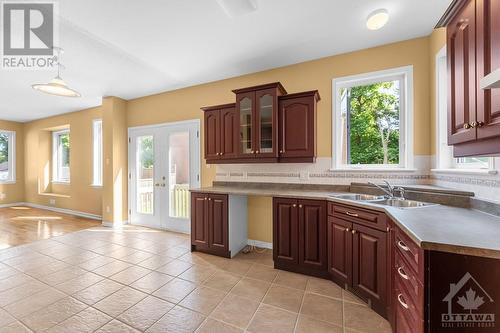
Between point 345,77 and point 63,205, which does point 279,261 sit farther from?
point 63,205

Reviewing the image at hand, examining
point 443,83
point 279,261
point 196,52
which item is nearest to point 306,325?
point 279,261

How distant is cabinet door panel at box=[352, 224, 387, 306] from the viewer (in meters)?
1.77

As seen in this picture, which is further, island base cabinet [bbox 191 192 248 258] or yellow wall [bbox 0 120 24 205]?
yellow wall [bbox 0 120 24 205]

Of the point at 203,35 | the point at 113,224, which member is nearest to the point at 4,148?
the point at 113,224

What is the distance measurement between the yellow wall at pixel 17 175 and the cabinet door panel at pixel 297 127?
8273 millimetres

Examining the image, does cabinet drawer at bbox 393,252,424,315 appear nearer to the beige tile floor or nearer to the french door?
the beige tile floor

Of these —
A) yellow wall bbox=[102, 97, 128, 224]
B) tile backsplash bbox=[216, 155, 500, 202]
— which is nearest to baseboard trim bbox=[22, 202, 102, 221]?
yellow wall bbox=[102, 97, 128, 224]

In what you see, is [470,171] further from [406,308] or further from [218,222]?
[218,222]

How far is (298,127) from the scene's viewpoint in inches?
110

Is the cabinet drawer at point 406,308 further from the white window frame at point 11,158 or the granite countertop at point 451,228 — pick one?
the white window frame at point 11,158

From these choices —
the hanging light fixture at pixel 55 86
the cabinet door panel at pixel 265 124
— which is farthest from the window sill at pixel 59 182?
Result: the cabinet door panel at pixel 265 124

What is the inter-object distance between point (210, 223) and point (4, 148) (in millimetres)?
7610

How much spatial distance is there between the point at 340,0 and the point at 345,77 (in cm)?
104

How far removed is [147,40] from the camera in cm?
254
